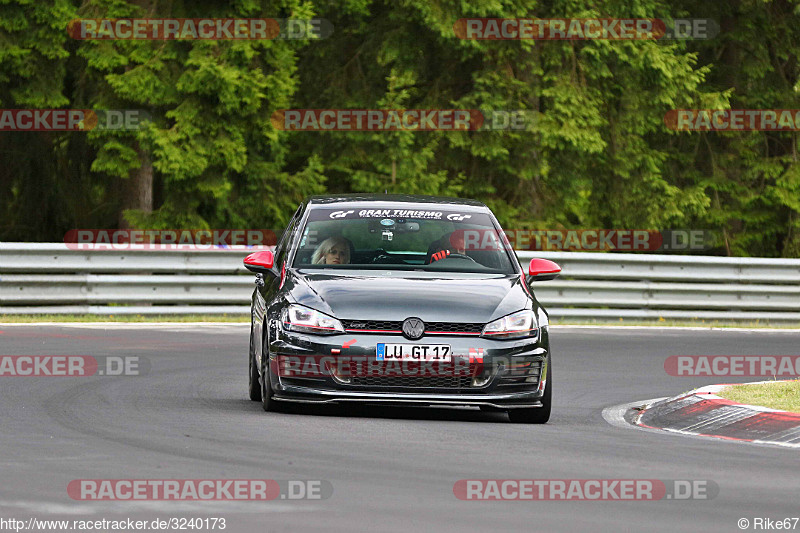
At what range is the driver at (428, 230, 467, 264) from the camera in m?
12.1

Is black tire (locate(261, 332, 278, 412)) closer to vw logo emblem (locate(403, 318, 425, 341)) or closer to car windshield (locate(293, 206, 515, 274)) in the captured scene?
car windshield (locate(293, 206, 515, 274))

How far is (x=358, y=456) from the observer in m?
9.04

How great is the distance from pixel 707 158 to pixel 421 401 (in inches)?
1090

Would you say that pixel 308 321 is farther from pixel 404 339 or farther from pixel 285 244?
Result: pixel 285 244

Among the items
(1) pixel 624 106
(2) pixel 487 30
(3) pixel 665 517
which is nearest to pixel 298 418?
(3) pixel 665 517

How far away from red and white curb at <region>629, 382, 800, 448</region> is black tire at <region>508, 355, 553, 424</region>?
0.88 metres

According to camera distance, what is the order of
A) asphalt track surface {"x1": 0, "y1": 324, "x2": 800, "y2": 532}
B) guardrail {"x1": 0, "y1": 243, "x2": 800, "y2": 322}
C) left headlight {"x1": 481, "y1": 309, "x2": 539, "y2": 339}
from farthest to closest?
guardrail {"x1": 0, "y1": 243, "x2": 800, "y2": 322} < left headlight {"x1": 481, "y1": 309, "x2": 539, "y2": 339} < asphalt track surface {"x1": 0, "y1": 324, "x2": 800, "y2": 532}

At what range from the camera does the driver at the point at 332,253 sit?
12.0 m

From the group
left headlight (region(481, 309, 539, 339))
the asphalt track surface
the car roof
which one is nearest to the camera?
the asphalt track surface

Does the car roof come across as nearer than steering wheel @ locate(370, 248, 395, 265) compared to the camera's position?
No

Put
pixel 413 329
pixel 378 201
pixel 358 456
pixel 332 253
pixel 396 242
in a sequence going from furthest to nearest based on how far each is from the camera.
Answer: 1. pixel 378 201
2. pixel 396 242
3. pixel 332 253
4. pixel 413 329
5. pixel 358 456

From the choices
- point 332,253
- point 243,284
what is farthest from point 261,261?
point 243,284

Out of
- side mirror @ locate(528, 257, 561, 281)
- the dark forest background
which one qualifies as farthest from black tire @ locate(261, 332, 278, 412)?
the dark forest background

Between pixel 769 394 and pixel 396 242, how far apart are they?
316 cm
